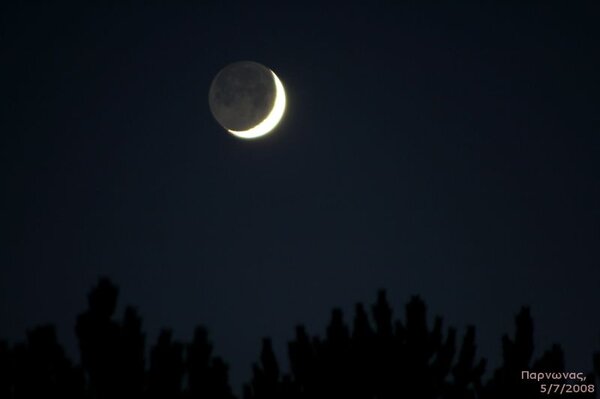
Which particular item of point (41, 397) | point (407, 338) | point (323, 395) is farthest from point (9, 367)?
point (407, 338)

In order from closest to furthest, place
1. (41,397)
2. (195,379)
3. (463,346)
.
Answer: (41,397)
(195,379)
(463,346)

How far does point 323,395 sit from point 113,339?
6.98 m

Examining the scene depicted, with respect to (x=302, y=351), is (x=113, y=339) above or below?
below

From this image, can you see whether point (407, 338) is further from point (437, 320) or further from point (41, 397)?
point (41, 397)

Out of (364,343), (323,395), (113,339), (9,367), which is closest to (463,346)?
(364,343)

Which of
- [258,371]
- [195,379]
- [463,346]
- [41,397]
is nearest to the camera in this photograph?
[41,397]

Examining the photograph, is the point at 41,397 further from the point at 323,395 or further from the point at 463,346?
the point at 463,346

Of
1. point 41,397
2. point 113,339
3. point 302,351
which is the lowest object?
point 41,397

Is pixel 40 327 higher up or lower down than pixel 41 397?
higher up

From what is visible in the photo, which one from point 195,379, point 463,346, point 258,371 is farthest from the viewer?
point 463,346

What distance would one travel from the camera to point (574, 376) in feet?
68.4

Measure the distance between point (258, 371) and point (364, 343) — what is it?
2800 mm

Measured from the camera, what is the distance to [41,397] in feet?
46.6

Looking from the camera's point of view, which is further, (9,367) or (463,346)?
(463,346)
